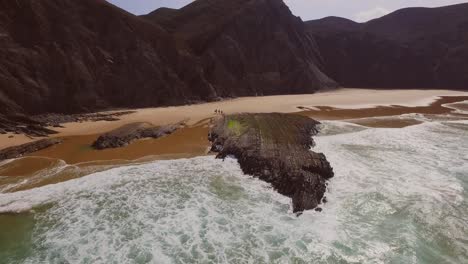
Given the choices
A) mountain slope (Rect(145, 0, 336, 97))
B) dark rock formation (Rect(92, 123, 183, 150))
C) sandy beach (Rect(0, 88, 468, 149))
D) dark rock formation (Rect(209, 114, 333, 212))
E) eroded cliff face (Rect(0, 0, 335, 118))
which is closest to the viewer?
dark rock formation (Rect(209, 114, 333, 212))

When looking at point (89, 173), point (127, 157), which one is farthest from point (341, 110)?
point (89, 173)

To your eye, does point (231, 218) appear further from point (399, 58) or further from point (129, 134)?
point (399, 58)

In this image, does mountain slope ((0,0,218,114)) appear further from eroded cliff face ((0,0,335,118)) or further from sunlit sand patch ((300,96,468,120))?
sunlit sand patch ((300,96,468,120))

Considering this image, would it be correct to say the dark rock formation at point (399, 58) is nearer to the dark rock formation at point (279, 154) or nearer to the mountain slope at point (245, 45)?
A: the mountain slope at point (245, 45)

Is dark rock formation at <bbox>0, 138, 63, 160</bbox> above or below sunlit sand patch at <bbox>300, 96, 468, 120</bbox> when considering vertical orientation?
above

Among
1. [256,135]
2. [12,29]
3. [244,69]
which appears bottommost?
[256,135]

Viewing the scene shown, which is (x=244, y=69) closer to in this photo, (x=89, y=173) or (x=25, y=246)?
(x=89, y=173)

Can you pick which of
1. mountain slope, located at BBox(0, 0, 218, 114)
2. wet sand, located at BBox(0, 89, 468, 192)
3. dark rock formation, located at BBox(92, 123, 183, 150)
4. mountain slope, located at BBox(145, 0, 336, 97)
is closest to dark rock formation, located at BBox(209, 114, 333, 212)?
wet sand, located at BBox(0, 89, 468, 192)
